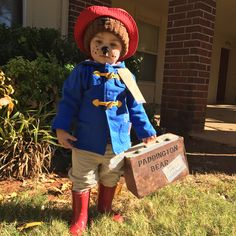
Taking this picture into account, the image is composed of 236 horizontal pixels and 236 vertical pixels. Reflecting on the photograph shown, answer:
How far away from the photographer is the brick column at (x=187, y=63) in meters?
5.70

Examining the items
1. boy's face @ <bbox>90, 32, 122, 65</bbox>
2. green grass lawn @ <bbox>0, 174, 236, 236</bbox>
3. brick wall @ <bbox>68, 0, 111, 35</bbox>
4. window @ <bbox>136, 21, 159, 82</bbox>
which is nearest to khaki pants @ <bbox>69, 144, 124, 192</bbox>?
green grass lawn @ <bbox>0, 174, 236, 236</bbox>

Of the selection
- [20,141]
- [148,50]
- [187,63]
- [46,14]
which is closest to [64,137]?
[20,141]

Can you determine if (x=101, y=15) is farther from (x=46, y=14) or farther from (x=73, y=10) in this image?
(x=73, y=10)

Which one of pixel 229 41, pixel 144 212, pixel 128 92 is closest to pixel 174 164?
pixel 144 212

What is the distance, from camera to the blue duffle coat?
2408 millimetres

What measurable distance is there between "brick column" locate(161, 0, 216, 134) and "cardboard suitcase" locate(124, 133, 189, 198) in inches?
120

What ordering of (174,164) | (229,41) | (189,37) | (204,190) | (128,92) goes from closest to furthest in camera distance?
(128,92) → (174,164) → (204,190) → (189,37) → (229,41)

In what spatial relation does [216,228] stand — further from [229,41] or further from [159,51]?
[229,41]

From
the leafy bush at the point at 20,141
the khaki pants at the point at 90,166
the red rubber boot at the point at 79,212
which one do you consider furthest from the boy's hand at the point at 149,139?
the leafy bush at the point at 20,141

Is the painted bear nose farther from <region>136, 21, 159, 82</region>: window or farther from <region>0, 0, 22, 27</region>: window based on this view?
<region>136, 21, 159, 82</region>: window

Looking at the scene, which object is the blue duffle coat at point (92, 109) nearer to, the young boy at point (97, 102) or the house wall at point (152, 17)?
the young boy at point (97, 102)

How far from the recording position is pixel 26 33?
4.36m

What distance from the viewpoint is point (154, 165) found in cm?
259

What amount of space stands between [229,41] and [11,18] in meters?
10.6
